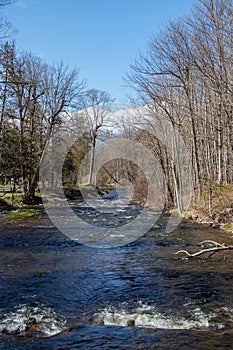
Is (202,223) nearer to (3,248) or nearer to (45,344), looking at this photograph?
(3,248)

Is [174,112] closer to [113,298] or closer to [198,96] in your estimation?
[198,96]

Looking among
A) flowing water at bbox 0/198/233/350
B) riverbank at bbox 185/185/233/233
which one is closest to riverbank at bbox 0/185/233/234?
riverbank at bbox 185/185/233/233

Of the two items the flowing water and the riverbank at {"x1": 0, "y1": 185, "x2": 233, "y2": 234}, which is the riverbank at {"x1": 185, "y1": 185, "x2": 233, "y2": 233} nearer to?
the riverbank at {"x1": 0, "y1": 185, "x2": 233, "y2": 234}

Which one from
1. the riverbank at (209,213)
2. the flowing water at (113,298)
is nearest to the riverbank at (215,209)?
the riverbank at (209,213)

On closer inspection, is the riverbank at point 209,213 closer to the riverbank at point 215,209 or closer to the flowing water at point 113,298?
the riverbank at point 215,209


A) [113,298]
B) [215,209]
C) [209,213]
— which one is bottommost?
[113,298]

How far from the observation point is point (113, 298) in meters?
5.58

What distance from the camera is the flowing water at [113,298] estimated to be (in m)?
4.16

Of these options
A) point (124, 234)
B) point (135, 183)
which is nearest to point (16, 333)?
point (124, 234)

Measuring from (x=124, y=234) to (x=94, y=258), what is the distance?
3389 millimetres

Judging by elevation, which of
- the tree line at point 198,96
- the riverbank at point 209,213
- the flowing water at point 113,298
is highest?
the tree line at point 198,96

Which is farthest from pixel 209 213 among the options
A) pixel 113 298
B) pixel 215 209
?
pixel 113 298

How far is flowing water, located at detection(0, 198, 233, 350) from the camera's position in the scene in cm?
416

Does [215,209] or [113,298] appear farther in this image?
[215,209]
